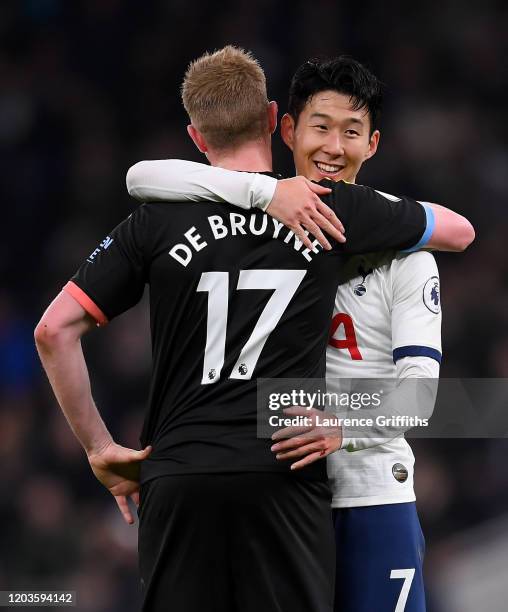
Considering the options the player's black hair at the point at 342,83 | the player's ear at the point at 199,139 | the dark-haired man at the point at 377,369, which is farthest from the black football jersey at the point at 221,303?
the player's black hair at the point at 342,83

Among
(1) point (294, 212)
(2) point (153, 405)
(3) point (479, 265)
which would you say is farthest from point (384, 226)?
(3) point (479, 265)

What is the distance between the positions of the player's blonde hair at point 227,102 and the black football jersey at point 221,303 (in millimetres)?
222

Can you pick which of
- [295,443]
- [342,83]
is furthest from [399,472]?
[342,83]

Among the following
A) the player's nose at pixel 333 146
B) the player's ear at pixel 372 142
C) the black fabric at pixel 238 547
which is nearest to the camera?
the black fabric at pixel 238 547

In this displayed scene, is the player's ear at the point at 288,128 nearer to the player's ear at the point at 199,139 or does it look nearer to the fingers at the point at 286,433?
the player's ear at the point at 199,139

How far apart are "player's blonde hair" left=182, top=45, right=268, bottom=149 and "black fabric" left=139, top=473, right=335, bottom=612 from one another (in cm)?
90

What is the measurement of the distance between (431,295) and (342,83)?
0.72 m

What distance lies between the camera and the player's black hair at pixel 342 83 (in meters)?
3.15

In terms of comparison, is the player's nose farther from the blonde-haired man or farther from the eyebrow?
the blonde-haired man

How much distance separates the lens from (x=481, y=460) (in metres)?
6.57

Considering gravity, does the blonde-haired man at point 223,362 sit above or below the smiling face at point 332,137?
below

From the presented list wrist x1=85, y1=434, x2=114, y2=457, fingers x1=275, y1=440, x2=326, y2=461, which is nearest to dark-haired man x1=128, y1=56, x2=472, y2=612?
fingers x1=275, y1=440, x2=326, y2=461

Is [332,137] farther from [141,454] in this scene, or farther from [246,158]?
[141,454]

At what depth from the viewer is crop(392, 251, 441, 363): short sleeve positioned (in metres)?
2.80
